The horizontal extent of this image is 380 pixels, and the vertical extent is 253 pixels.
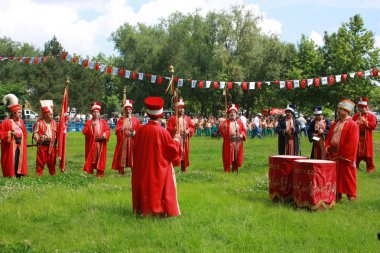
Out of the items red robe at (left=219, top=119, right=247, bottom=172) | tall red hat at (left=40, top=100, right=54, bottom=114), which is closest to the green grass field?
tall red hat at (left=40, top=100, right=54, bottom=114)

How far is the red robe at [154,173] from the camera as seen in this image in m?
8.20

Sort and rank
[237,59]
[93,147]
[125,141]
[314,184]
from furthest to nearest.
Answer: [237,59]
[125,141]
[93,147]
[314,184]

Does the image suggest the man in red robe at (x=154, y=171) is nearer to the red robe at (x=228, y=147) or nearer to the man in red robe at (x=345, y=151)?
the man in red robe at (x=345, y=151)

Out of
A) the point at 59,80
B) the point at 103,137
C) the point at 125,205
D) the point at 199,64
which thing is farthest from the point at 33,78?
the point at 125,205

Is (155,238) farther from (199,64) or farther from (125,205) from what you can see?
(199,64)

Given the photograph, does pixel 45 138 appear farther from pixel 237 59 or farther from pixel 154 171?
pixel 237 59

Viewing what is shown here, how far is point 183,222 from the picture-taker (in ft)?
26.0

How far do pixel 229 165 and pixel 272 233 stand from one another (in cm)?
777

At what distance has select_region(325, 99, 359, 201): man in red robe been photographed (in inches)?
408

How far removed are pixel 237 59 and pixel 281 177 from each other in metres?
38.5

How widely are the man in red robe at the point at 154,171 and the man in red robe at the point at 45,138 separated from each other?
21.4ft

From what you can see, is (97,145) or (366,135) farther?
(366,135)

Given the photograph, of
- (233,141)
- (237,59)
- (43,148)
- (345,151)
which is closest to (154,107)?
(345,151)

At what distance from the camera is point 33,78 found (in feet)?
197
